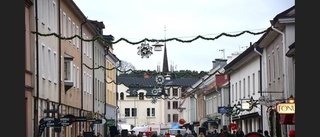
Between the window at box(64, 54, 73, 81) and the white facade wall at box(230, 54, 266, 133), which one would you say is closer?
the window at box(64, 54, 73, 81)

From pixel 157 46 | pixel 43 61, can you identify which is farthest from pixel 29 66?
pixel 157 46

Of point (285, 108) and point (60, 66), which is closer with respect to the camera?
point (285, 108)

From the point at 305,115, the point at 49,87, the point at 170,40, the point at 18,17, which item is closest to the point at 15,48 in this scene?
the point at 18,17

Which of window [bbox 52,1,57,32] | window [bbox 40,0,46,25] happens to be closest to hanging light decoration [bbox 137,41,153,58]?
window [bbox 40,0,46,25]

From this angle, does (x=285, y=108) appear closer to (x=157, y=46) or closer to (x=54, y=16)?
(x=157, y=46)

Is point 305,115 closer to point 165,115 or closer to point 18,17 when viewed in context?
point 18,17

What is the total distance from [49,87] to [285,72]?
38.2 feet

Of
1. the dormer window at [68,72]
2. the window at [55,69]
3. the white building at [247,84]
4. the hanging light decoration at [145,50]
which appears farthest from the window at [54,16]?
the hanging light decoration at [145,50]

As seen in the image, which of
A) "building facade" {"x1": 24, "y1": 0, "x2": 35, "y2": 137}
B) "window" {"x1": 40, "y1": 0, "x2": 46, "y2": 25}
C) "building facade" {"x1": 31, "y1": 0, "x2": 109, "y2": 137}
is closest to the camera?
"building facade" {"x1": 24, "y1": 0, "x2": 35, "y2": 137}

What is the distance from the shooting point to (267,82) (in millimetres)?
46750

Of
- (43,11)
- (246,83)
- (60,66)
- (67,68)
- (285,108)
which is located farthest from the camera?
(246,83)

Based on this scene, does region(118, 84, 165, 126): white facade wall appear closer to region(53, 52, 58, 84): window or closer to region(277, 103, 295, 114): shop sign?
region(53, 52, 58, 84): window

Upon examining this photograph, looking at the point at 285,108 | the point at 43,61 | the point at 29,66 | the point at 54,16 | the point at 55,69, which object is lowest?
the point at 285,108

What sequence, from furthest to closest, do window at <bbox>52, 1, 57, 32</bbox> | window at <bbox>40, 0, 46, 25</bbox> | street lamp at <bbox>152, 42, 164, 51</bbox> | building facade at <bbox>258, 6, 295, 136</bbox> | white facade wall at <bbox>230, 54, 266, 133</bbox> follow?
white facade wall at <bbox>230, 54, 266, 133</bbox> < window at <bbox>52, 1, 57, 32</bbox> < building facade at <bbox>258, 6, 295, 136</bbox> < window at <bbox>40, 0, 46, 25</bbox> < street lamp at <bbox>152, 42, 164, 51</bbox>
